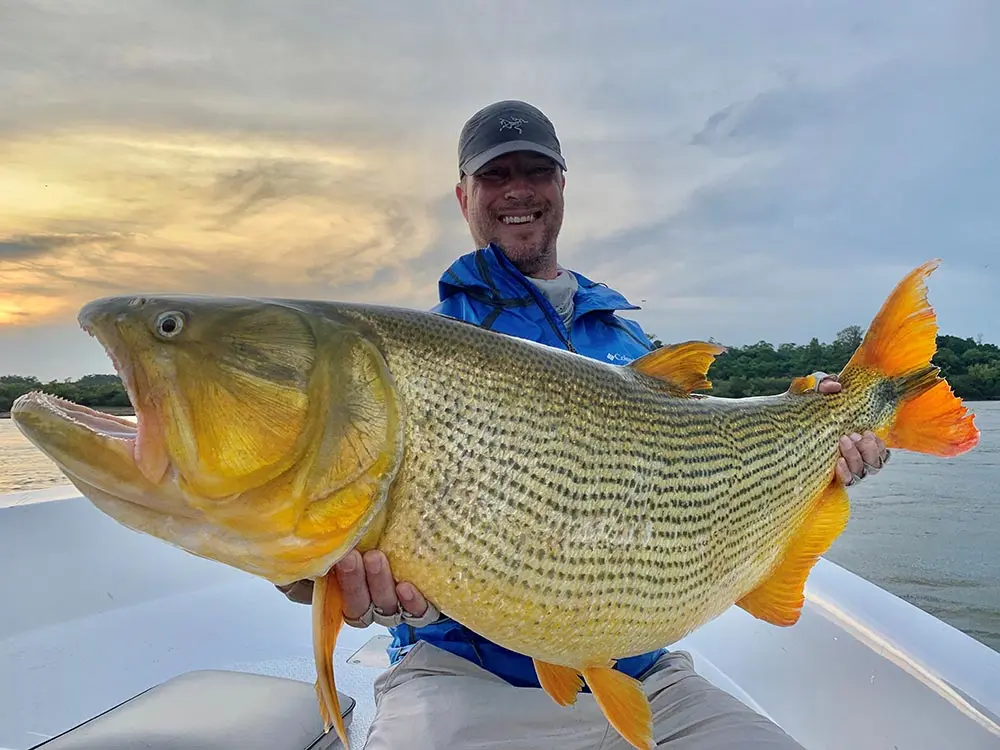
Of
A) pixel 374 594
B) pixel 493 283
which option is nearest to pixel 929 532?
pixel 493 283

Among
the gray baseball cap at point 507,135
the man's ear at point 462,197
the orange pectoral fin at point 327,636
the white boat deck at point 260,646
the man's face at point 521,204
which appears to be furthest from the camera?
the man's ear at point 462,197

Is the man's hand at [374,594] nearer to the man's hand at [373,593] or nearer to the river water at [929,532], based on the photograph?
the man's hand at [373,593]

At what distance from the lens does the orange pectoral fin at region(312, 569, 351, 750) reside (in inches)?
62.1

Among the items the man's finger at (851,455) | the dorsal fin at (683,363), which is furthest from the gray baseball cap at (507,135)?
the man's finger at (851,455)

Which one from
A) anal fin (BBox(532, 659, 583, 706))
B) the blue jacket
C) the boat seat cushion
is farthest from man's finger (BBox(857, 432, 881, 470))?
the boat seat cushion

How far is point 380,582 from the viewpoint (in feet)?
5.43

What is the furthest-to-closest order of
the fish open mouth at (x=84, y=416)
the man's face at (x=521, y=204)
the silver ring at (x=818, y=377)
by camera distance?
the man's face at (x=521, y=204) < the silver ring at (x=818, y=377) < the fish open mouth at (x=84, y=416)

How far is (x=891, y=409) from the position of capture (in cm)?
279

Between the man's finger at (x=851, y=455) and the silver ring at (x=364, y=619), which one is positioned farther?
the man's finger at (x=851, y=455)

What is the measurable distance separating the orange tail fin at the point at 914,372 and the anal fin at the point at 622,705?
1.62 metres

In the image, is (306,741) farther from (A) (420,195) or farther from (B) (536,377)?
(A) (420,195)

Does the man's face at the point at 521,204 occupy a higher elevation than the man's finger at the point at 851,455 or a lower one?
higher

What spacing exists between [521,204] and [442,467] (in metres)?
2.43

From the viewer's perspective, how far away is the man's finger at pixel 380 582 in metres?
1.60
